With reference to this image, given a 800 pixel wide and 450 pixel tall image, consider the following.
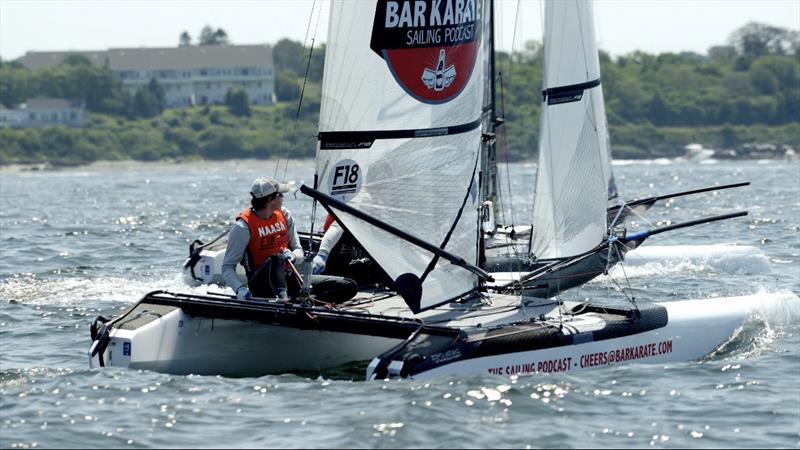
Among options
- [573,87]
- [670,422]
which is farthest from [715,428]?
[573,87]

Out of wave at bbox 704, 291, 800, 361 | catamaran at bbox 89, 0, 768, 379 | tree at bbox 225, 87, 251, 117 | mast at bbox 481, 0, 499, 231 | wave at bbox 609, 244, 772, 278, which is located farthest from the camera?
tree at bbox 225, 87, 251, 117

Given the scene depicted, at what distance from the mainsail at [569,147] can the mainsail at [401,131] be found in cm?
317

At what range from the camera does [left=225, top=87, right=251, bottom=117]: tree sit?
362ft

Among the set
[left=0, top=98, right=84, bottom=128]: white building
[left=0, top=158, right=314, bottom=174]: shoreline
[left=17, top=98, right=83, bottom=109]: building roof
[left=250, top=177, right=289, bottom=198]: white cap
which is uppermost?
[left=250, top=177, right=289, bottom=198]: white cap

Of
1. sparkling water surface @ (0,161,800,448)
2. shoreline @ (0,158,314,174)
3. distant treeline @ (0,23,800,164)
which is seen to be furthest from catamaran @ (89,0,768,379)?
shoreline @ (0,158,314,174)

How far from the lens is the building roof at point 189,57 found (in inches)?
4995

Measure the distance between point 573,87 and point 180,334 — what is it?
21.2ft

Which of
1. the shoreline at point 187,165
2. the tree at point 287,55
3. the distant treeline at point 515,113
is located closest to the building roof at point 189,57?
the distant treeline at point 515,113

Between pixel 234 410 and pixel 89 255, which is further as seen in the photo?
pixel 89 255

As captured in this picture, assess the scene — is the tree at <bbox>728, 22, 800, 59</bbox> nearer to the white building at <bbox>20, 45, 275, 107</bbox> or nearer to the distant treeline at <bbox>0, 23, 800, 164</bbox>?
the distant treeline at <bbox>0, 23, 800, 164</bbox>

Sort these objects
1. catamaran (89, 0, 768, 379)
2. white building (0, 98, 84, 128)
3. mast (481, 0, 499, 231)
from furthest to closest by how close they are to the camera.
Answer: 1. white building (0, 98, 84, 128)
2. mast (481, 0, 499, 231)
3. catamaran (89, 0, 768, 379)

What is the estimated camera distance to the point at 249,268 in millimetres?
11750

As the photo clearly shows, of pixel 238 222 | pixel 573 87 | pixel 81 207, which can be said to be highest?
pixel 573 87

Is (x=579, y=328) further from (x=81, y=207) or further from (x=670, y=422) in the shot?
(x=81, y=207)
